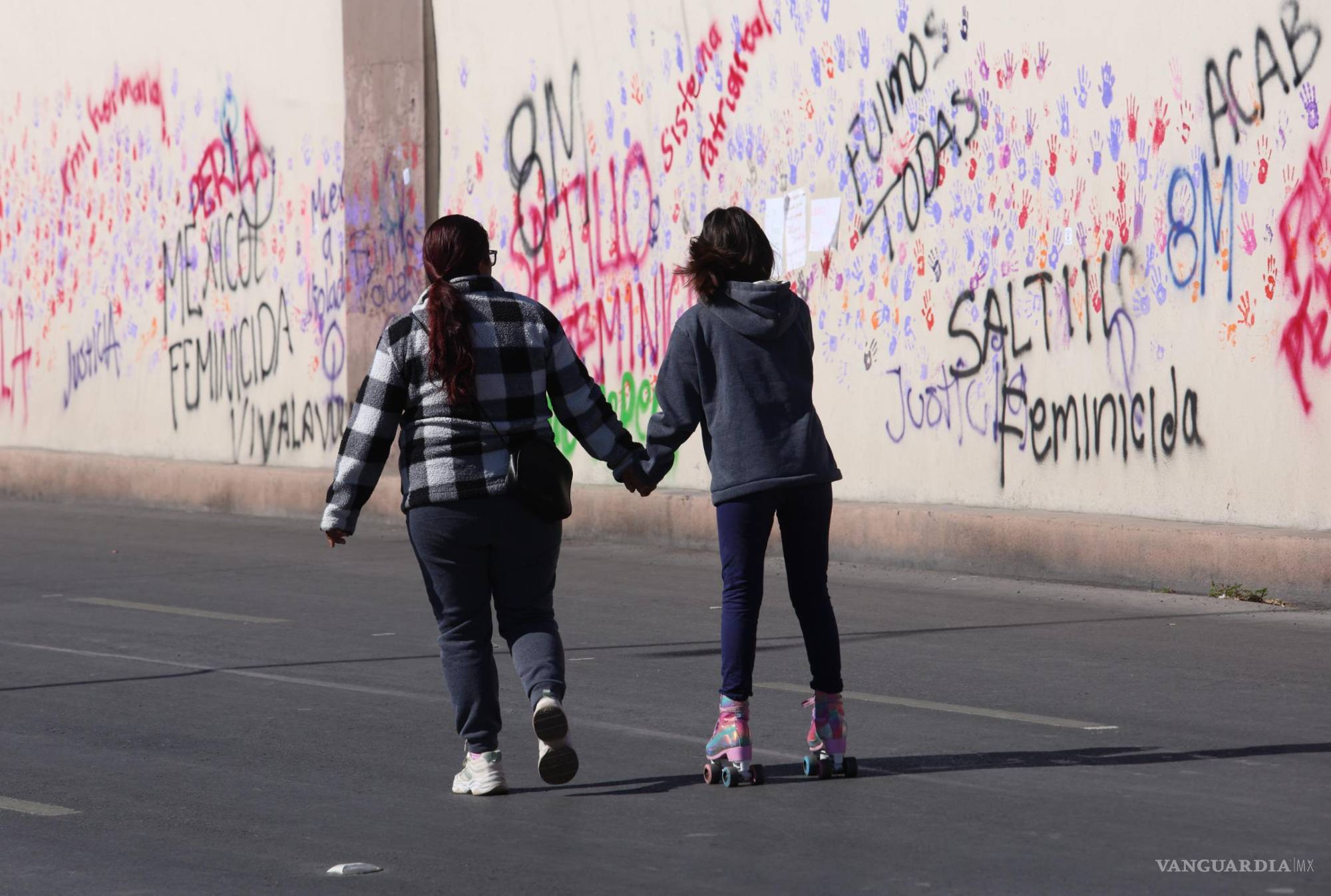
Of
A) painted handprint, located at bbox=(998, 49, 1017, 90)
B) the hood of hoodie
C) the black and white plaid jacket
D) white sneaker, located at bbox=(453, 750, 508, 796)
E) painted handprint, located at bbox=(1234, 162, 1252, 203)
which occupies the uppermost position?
painted handprint, located at bbox=(998, 49, 1017, 90)

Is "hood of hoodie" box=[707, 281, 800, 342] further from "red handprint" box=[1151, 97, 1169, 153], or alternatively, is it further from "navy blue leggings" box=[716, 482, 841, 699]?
"red handprint" box=[1151, 97, 1169, 153]

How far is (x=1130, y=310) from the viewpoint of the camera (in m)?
11.9

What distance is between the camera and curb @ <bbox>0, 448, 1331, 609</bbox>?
1075 cm

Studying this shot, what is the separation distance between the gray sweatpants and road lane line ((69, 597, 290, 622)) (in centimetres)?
432

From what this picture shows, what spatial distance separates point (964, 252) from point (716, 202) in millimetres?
2046

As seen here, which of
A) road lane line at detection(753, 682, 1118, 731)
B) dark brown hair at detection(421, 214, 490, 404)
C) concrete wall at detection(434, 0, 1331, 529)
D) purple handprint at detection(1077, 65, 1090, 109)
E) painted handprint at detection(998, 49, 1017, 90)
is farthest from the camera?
painted handprint at detection(998, 49, 1017, 90)

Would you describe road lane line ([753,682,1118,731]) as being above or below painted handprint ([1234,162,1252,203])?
below

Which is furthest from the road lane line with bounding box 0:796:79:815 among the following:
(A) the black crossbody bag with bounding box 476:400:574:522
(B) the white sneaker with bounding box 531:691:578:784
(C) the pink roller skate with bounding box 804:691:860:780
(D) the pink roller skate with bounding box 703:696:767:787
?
(C) the pink roller skate with bounding box 804:691:860:780

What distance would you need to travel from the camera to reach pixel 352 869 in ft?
18.1

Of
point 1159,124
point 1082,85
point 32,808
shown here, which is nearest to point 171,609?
point 32,808

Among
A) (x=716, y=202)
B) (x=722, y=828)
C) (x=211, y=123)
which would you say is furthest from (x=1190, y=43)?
(x=211, y=123)

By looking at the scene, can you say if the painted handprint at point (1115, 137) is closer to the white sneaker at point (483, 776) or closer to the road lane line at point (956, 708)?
the road lane line at point (956, 708)

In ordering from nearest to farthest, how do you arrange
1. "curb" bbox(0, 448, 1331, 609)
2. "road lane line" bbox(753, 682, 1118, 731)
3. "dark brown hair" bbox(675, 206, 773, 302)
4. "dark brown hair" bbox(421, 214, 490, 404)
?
"dark brown hair" bbox(421, 214, 490, 404)
"dark brown hair" bbox(675, 206, 773, 302)
"road lane line" bbox(753, 682, 1118, 731)
"curb" bbox(0, 448, 1331, 609)

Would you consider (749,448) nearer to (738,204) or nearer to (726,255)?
(726,255)
